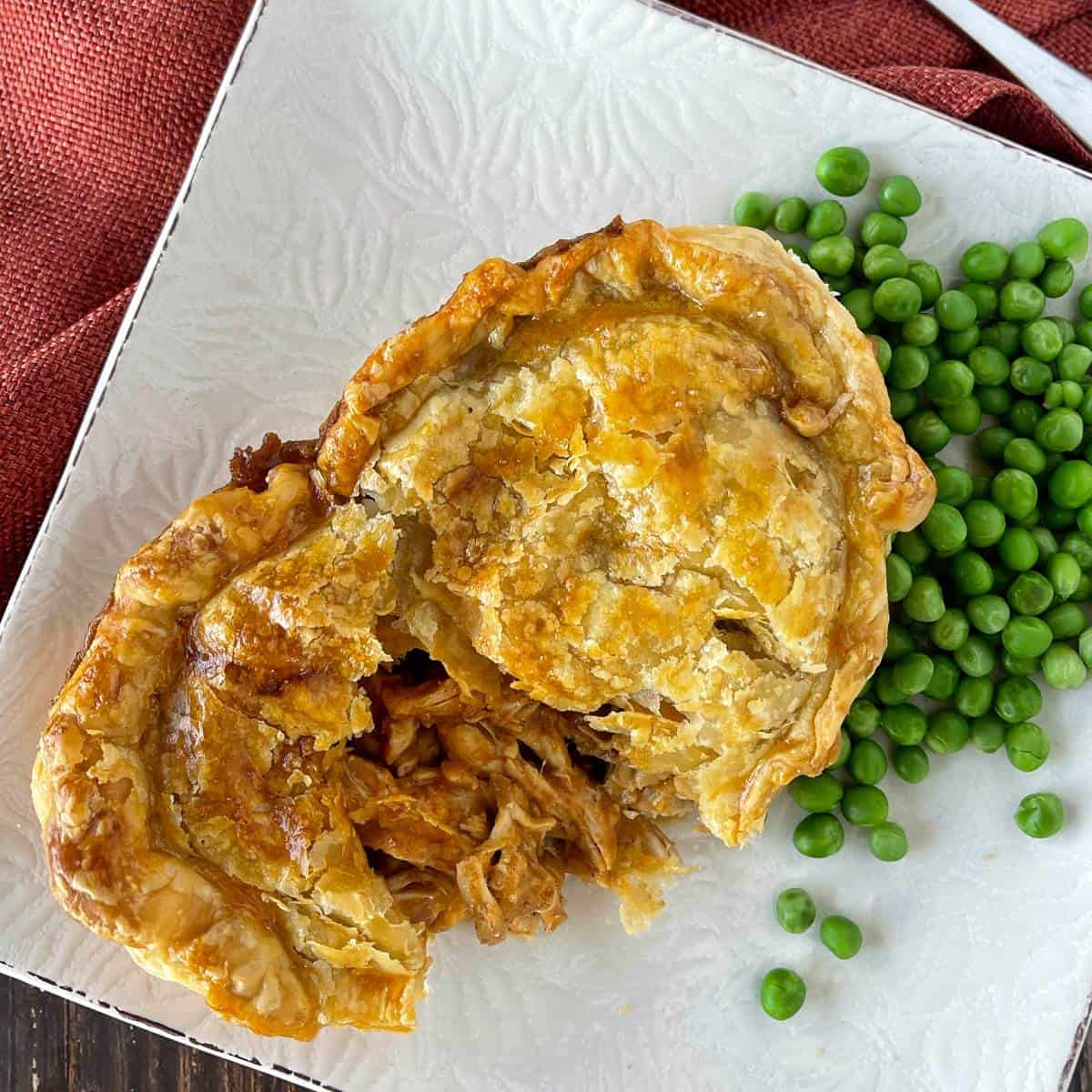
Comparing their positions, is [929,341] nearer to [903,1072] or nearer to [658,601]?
[658,601]

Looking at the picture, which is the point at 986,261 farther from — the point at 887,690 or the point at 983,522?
the point at 887,690

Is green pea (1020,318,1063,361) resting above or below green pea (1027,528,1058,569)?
above

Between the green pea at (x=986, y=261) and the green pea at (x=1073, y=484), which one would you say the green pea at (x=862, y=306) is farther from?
the green pea at (x=1073, y=484)

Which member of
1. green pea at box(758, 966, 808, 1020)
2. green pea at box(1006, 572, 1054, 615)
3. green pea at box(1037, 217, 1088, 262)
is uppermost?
green pea at box(1037, 217, 1088, 262)

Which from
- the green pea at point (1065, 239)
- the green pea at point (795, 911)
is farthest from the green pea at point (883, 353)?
the green pea at point (795, 911)

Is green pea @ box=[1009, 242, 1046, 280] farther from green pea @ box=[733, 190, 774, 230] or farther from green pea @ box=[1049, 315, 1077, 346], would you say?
green pea @ box=[733, 190, 774, 230]

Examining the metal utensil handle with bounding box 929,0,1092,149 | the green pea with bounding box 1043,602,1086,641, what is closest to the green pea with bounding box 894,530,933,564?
the green pea with bounding box 1043,602,1086,641

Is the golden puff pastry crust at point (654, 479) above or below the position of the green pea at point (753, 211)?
below
